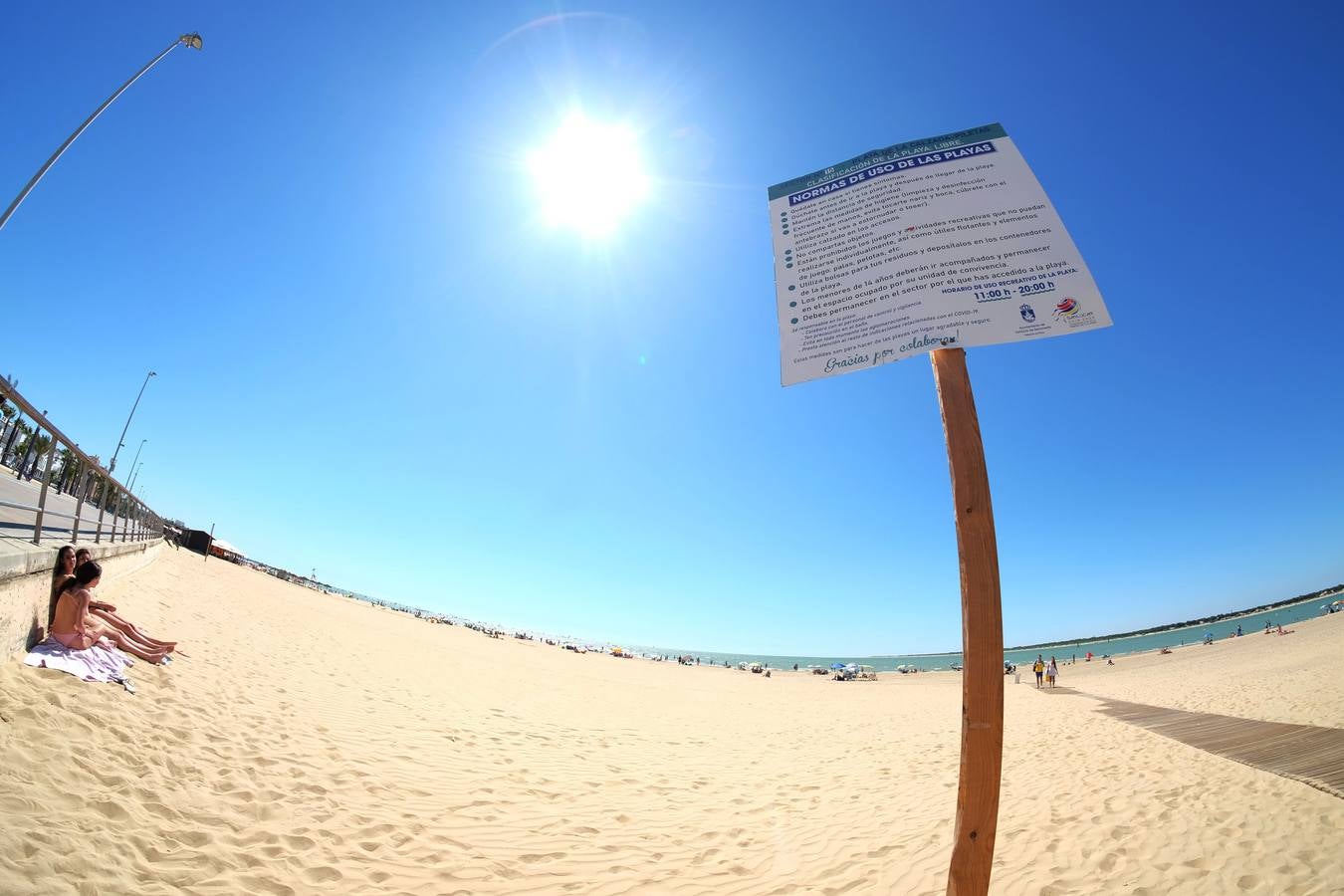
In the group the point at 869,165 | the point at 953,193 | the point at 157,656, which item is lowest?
the point at 157,656

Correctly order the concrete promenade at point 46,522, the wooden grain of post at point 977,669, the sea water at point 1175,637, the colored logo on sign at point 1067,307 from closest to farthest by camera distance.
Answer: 1. the wooden grain of post at point 977,669
2. the colored logo on sign at point 1067,307
3. the concrete promenade at point 46,522
4. the sea water at point 1175,637

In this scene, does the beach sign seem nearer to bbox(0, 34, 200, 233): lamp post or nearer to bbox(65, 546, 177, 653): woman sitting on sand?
bbox(65, 546, 177, 653): woman sitting on sand

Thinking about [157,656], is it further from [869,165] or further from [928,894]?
[869,165]

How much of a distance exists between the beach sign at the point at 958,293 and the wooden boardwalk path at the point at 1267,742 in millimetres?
8683

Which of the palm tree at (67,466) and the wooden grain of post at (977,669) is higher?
the palm tree at (67,466)

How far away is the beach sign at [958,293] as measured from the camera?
1.95 meters

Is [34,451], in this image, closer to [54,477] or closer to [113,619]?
[54,477]

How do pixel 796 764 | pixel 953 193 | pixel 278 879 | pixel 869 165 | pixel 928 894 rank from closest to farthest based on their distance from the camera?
1. pixel 953 193
2. pixel 869 165
3. pixel 278 879
4. pixel 928 894
5. pixel 796 764

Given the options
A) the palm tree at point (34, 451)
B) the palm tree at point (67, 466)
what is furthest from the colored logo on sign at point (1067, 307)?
the palm tree at point (34, 451)

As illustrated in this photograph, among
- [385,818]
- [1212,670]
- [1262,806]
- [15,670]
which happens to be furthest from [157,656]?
[1212,670]

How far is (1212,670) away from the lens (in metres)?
26.0

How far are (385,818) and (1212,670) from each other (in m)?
38.8

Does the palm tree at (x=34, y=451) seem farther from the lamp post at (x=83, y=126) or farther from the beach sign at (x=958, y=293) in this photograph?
the beach sign at (x=958, y=293)

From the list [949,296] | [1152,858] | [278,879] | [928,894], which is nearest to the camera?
[949,296]
